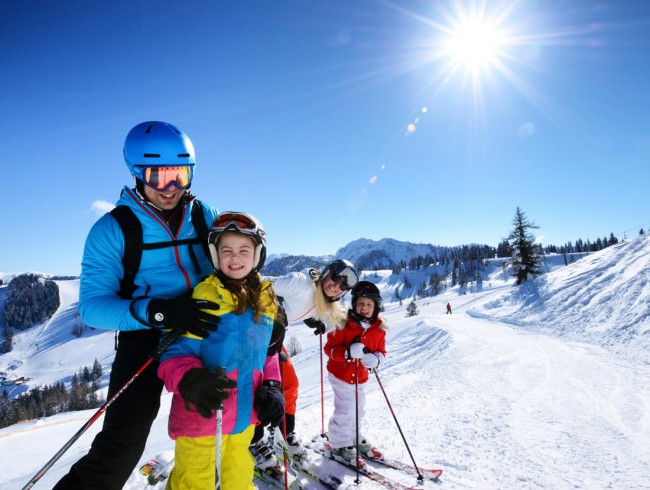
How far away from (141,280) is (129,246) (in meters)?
0.31

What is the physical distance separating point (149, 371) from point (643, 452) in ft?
20.4

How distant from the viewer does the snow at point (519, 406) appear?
4.11 m

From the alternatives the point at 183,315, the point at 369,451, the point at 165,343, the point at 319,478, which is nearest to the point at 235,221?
the point at 183,315

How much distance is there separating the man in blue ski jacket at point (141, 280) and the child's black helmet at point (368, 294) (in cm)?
225

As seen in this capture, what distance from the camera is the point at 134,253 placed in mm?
2666

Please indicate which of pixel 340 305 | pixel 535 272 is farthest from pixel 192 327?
pixel 535 272

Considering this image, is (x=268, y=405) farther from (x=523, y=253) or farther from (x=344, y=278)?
(x=523, y=253)

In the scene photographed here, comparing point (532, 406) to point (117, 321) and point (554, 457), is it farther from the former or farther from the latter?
point (117, 321)

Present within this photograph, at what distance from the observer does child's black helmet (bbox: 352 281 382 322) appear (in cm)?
459

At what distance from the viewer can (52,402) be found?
74500mm

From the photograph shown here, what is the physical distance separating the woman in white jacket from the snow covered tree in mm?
36729

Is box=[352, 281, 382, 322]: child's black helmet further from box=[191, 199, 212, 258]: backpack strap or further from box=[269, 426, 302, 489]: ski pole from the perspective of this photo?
box=[191, 199, 212, 258]: backpack strap

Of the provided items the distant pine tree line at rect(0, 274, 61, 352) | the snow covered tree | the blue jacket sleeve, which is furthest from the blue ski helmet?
the distant pine tree line at rect(0, 274, 61, 352)

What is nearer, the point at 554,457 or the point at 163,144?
the point at 163,144
